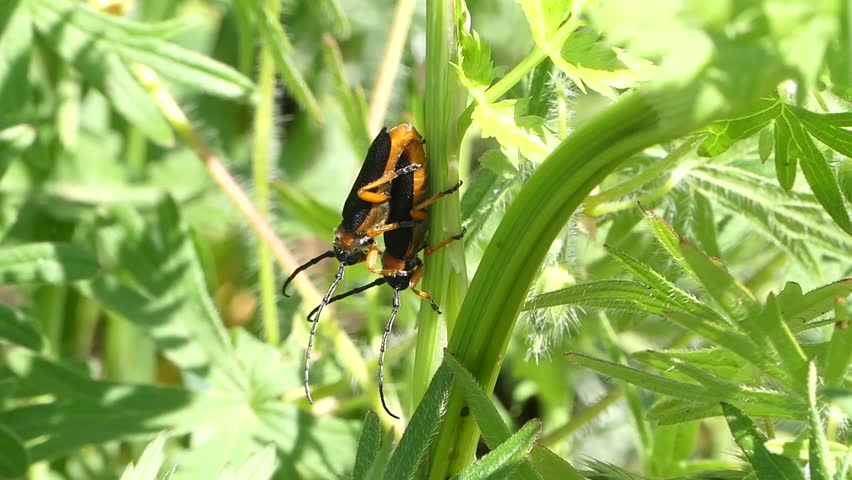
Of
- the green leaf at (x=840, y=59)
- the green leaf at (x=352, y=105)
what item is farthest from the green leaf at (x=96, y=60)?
the green leaf at (x=840, y=59)

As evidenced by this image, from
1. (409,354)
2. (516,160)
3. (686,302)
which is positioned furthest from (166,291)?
(686,302)

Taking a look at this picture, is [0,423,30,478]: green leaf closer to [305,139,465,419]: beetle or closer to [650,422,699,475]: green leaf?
[305,139,465,419]: beetle

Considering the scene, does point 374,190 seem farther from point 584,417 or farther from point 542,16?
point 584,417

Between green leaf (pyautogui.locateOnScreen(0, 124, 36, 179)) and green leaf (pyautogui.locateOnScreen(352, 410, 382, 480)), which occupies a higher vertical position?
green leaf (pyautogui.locateOnScreen(0, 124, 36, 179))

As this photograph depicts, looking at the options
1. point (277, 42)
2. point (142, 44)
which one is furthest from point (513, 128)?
point (142, 44)

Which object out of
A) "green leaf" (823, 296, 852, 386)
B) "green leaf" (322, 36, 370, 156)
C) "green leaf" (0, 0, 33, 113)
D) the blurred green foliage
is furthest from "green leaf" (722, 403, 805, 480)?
"green leaf" (0, 0, 33, 113)

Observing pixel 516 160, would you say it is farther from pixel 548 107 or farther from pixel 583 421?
pixel 583 421
